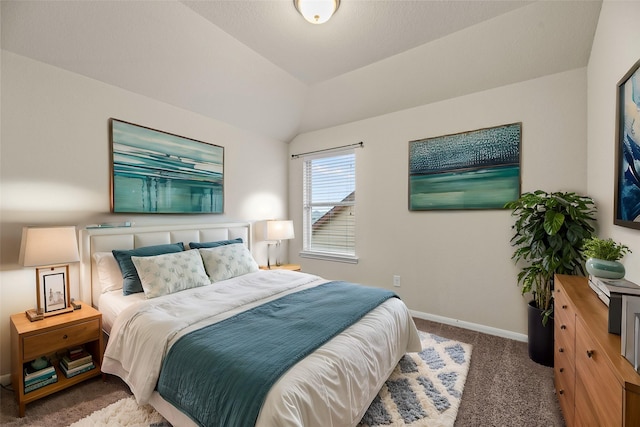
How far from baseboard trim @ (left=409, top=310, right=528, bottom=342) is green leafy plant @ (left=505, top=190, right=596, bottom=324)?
0.50 meters

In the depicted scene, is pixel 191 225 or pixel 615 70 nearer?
pixel 615 70

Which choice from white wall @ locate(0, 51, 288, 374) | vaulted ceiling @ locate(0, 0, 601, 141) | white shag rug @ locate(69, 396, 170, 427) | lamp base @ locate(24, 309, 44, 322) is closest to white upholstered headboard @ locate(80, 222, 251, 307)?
white wall @ locate(0, 51, 288, 374)

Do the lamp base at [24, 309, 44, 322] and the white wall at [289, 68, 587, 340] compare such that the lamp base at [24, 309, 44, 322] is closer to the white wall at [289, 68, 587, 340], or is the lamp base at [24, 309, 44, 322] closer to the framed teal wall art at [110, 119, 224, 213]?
the framed teal wall art at [110, 119, 224, 213]

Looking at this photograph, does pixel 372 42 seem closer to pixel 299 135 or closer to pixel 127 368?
pixel 299 135

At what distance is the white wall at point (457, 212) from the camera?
2562mm

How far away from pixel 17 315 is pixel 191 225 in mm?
1464

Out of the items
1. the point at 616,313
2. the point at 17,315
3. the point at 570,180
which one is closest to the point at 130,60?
the point at 17,315

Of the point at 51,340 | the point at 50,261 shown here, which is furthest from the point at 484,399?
the point at 50,261

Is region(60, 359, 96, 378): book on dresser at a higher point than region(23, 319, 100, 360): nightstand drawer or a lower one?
lower

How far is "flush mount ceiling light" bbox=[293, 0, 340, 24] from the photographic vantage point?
1928mm

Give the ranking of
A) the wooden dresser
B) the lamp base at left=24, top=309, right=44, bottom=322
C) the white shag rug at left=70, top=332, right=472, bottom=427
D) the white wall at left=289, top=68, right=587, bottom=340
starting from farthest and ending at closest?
the white wall at left=289, top=68, right=587, bottom=340
the lamp base at left=24, top=309, right=44, bottom=322
the white shag rug at left=70, top=332, right=472, bottom=427
the wooden dresser

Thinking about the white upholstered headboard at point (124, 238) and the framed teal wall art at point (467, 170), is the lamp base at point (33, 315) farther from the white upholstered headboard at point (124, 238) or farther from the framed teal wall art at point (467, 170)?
the framed teal wall art at point (467, 170)

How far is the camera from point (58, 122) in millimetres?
2248

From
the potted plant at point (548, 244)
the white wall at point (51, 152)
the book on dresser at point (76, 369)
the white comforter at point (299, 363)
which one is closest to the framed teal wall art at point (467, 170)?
the potted plant at point (548, 244)
